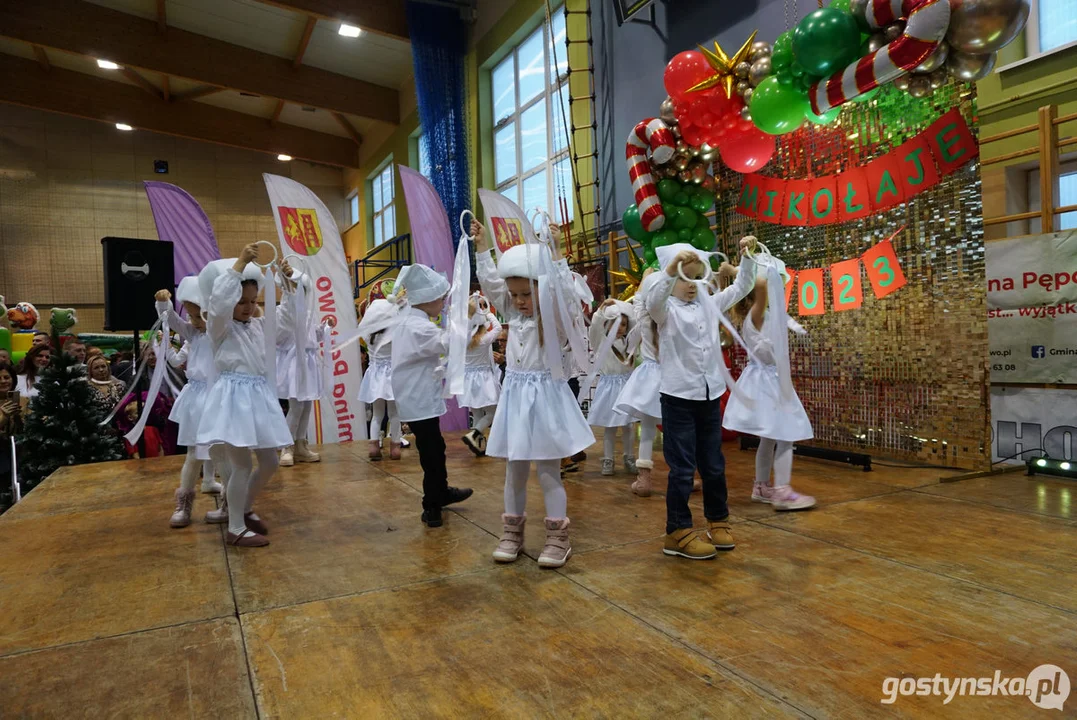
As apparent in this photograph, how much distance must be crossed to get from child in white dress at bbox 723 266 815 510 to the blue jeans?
591mm

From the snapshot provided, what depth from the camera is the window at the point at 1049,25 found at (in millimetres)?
5020

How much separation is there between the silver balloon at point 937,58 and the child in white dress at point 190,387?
4.54 m

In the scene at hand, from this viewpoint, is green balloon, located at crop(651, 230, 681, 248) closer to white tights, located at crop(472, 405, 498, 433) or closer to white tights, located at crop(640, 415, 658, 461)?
white tights, located at crop(472, 405, 498, 433)

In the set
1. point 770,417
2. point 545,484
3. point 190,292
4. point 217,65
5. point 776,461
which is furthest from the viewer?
point 217,65

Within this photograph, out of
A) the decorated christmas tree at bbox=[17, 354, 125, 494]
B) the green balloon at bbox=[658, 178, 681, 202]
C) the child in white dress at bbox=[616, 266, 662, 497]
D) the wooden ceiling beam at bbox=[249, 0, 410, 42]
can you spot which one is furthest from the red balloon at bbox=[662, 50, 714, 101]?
the wooden ceiling beam at bbox=[249, 0, 410, 42]

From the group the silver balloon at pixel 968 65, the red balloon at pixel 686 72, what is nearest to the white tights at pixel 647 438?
the silver balloon at pixel 968 65

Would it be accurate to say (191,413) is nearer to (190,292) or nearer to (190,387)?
(190,387)

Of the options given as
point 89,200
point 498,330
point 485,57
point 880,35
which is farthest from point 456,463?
point 89,200

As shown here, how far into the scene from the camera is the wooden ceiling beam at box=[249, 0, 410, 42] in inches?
432

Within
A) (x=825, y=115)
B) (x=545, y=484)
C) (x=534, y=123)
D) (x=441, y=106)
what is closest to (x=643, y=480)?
(x=545, y=484)

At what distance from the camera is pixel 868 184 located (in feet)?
17.9

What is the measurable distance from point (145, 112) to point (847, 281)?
1612 centimetres

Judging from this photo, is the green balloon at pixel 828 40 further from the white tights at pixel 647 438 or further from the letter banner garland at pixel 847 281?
the white tights at pixel 647 438

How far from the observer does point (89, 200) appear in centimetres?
1705
